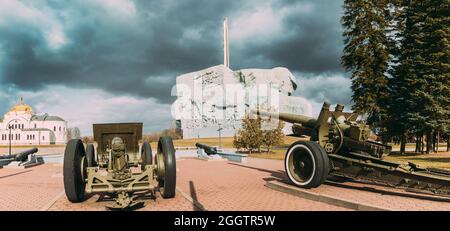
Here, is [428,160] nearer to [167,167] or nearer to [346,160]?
[346,160]

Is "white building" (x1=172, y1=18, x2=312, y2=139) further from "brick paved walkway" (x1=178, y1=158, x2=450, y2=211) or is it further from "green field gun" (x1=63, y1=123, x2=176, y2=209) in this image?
"green field gun" (x1=63, y1=123, x2=176, y2=209)

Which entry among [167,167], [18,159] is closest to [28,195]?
[167,167]

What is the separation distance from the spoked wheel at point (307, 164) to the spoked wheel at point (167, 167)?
3.22m

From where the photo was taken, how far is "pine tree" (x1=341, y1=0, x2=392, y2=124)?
2934cm

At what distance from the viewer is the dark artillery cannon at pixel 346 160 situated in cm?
761

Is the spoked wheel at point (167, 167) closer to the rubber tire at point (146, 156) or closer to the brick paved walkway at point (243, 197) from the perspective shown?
the brick paved walkway at point (243, 197)

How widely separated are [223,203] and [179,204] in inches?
37.5

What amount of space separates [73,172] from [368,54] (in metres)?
28.2

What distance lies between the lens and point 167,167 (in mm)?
7609

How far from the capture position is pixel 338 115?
9.91 m

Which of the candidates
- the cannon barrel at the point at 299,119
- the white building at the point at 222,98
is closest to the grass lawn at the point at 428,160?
the cannon barrel at the point at 299,119
